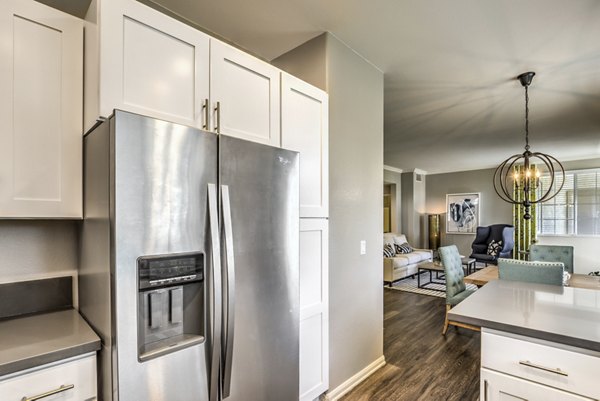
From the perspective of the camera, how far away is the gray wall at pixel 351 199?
225cm

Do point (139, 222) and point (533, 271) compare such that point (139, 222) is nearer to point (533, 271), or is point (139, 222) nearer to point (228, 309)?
point (228, 309)

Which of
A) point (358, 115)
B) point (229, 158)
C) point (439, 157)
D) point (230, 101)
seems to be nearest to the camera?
point (229, 158)

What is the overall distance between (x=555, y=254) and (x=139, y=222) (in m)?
4.76

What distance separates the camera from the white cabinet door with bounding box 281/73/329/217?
6.06ft

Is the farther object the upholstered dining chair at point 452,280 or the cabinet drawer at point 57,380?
the upholstered dining chair at point 452,280

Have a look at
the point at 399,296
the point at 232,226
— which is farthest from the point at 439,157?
the point at 232,226

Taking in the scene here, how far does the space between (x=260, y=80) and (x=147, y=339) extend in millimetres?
1341

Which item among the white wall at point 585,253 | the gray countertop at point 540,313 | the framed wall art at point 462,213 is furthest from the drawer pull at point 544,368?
the framed wall art at point 462,213

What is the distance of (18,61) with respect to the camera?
3.98ft

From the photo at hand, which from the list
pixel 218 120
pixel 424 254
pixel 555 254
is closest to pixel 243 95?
pixel 218 120

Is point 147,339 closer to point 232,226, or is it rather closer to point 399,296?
point 232,226

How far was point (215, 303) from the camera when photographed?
1.20 m

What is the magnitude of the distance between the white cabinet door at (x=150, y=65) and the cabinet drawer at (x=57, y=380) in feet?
2.95

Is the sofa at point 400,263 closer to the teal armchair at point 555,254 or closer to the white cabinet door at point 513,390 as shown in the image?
the teal armchair at point 555,254
